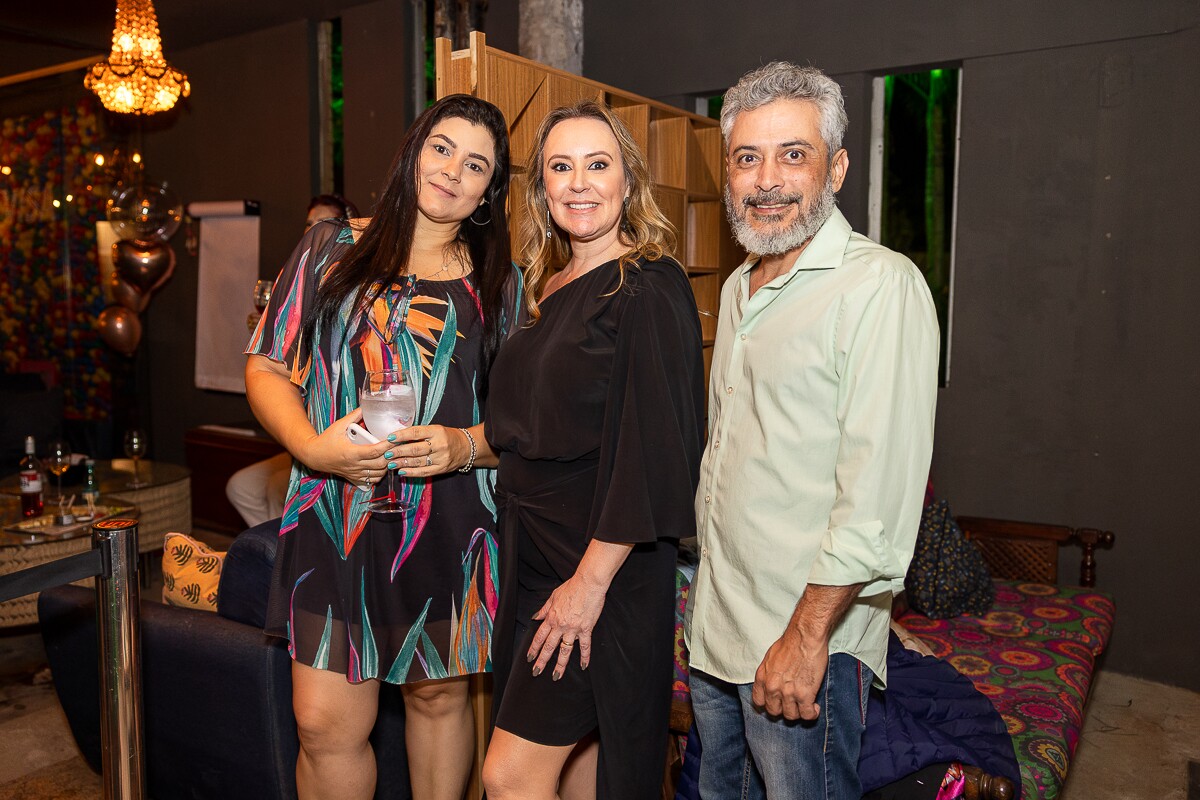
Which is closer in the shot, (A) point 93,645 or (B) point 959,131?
(A) point 93,645

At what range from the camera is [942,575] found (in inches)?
132

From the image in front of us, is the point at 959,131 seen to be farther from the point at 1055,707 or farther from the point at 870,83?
the point at 1055,707

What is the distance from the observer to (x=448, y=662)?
1.88 meters

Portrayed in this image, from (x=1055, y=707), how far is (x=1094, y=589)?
4.32ft

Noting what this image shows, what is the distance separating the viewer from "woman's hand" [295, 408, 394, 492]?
5.51 feet

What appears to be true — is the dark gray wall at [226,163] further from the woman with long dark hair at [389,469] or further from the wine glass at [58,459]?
the woman with long dark hair at [389,469]

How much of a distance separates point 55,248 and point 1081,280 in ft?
23.3

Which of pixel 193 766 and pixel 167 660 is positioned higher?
pixel 167 660

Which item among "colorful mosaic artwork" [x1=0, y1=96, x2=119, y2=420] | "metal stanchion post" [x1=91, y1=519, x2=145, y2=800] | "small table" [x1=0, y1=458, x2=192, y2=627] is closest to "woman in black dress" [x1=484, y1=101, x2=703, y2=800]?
"metal stanchion post" [x1=91, y1=519, x2=145, y2=800]

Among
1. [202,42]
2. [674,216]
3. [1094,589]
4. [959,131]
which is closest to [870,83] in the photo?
[959,131]

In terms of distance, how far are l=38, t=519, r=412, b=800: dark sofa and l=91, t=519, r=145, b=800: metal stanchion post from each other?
0.63 meters

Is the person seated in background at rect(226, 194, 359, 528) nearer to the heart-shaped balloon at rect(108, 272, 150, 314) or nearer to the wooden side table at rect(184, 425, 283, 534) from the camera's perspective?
the wooden side table at rect(184, 425, 283, 534)

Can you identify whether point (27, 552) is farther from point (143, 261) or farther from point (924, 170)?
point (924, 170)

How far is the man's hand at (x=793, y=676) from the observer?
1.40 meters
